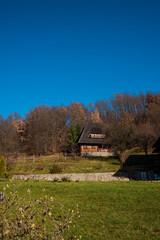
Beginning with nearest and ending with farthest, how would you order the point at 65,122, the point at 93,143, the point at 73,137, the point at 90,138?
the point at 93,143, the point at 90,138, the point at 73,137, the point at 65,122

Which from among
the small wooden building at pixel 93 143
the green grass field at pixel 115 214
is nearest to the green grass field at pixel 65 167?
the small wooden building at pixel 93 143

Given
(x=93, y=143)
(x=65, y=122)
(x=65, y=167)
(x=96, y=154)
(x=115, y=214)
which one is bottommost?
(x=115, y=214)

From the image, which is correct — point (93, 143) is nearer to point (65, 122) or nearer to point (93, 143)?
point (93, 143)

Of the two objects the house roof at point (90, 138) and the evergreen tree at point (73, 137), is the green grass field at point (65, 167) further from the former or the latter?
the evergreen tree at point (73, 137)

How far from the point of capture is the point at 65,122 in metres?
55.4

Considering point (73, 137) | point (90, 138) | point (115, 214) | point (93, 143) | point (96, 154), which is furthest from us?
point (73, 137)

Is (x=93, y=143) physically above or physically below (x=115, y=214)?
above

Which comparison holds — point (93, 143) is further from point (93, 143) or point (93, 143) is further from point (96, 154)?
point (96, 154)

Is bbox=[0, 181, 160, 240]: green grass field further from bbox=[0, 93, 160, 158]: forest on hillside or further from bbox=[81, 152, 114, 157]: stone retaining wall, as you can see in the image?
bbox=[81, 152, 114, 157]: stone retaining wall

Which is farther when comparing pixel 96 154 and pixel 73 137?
pixel 73 137


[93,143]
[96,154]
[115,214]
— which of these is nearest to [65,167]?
[96,154]

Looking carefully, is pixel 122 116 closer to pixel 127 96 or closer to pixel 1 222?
pixel 127 96

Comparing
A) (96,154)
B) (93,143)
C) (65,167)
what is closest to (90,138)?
(93,143)

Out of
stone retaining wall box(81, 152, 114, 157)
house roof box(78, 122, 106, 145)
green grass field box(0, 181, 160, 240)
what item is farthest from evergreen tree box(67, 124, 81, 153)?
green grass field box(0, 181, 160, 240)
